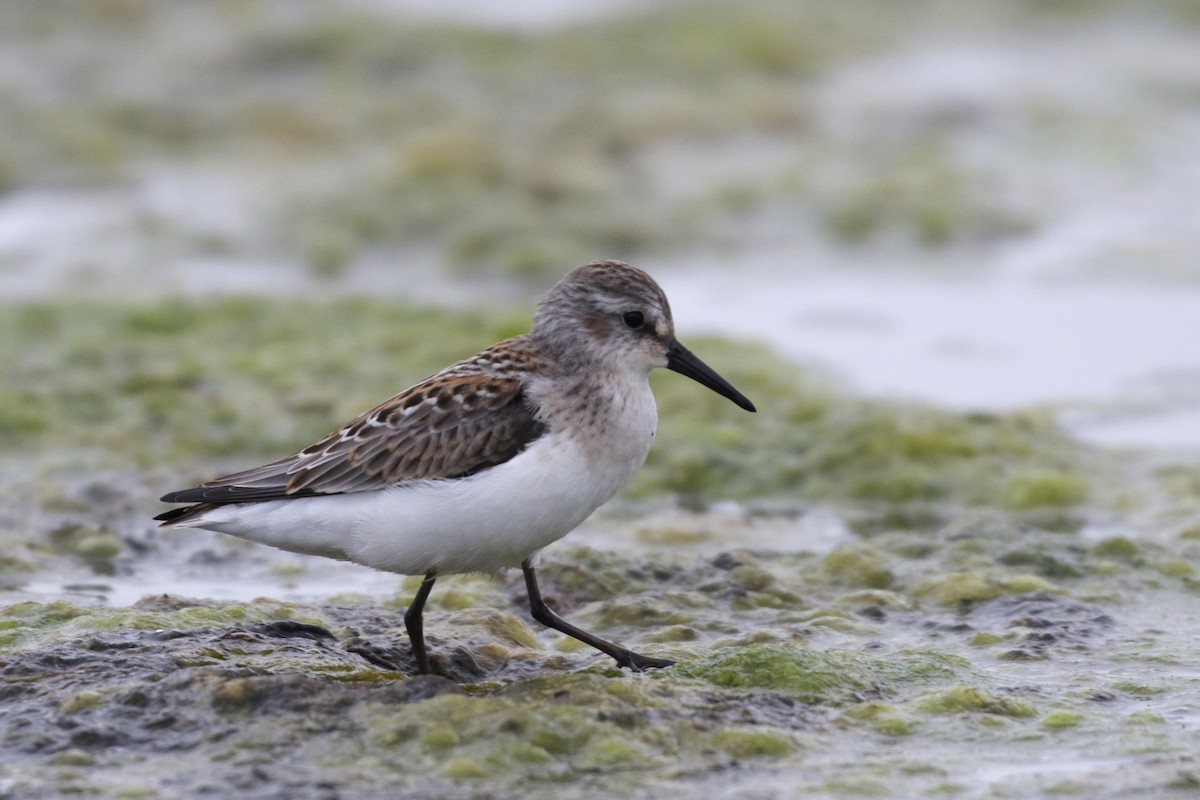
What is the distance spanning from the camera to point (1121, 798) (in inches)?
156

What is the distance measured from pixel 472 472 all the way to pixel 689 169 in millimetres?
7232

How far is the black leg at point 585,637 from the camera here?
16.0ft

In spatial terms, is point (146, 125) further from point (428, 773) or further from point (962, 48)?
point (428, 773)

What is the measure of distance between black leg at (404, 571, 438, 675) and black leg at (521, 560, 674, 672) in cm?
33

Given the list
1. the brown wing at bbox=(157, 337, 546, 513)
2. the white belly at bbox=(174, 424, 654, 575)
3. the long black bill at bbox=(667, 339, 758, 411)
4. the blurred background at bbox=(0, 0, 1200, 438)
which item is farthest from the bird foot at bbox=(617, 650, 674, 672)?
the blurred background at bbox=(0, 0, 1200, 438)

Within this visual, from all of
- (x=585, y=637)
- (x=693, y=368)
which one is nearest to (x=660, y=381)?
(x=693, y=368)

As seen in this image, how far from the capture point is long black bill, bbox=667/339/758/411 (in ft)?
17.1

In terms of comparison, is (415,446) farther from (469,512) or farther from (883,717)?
(883,717)

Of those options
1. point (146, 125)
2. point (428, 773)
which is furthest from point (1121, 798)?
point (146, 125)

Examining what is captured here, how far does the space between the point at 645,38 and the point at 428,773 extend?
10512 millimetres

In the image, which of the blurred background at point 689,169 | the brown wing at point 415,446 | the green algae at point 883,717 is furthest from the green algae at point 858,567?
the blurred background at point 689,169

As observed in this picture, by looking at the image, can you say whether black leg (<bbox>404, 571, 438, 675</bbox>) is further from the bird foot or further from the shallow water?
the bird foot

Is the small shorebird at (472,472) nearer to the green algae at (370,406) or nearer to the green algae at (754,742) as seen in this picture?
the green algae at (754,742)

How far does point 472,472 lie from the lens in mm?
4699
